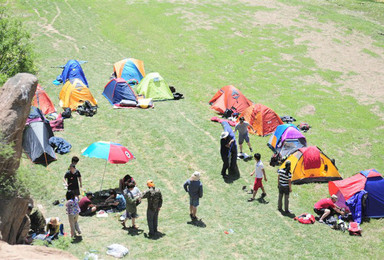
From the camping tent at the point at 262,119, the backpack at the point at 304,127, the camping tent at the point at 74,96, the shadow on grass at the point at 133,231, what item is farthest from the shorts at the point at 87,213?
the backpack at the point at 304,127

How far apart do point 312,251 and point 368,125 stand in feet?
58.0

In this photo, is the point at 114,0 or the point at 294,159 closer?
the point at 294,159

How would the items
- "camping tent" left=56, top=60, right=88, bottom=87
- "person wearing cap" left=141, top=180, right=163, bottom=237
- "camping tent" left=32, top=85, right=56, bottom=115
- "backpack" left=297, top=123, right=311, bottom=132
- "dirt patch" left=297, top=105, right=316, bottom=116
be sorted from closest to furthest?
"person wearing cap" left=141, top=180, right=163, bottom=237, "camping tent" left=32, top=85, right=56, bottom=115, "backpack" left=297, top=123, right=311, bottom=132, "camping tent" left=56, top=60, right=88, bottom=87, "dirt patch" left=297, top=105, right=316, bottom=116

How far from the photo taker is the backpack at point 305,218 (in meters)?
16.1

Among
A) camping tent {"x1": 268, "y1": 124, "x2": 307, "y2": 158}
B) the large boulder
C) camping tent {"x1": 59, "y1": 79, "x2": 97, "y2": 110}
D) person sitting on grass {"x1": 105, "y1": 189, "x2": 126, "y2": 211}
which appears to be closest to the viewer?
the large boulder

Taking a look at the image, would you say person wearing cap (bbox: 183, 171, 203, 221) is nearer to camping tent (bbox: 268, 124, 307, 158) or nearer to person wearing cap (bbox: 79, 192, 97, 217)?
person wearing cap (bbox: 79, 192, 97, 217)

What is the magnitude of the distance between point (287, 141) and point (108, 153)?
33.3 ft

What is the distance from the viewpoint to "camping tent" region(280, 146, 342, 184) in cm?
1942

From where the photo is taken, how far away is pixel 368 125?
2930cm

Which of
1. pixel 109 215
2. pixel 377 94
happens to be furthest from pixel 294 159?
pixel 377 94

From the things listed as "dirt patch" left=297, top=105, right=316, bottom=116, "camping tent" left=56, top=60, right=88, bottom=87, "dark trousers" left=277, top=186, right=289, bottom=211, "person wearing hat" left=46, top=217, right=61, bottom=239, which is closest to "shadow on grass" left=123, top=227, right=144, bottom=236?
"person wearing hat" left=46, top=217, right=61, bottom=239

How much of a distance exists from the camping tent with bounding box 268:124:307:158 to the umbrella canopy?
29.3 feet

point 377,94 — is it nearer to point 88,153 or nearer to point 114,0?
point 88,153

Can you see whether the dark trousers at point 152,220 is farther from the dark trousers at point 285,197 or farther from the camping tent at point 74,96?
the camping tent at point 74,96
